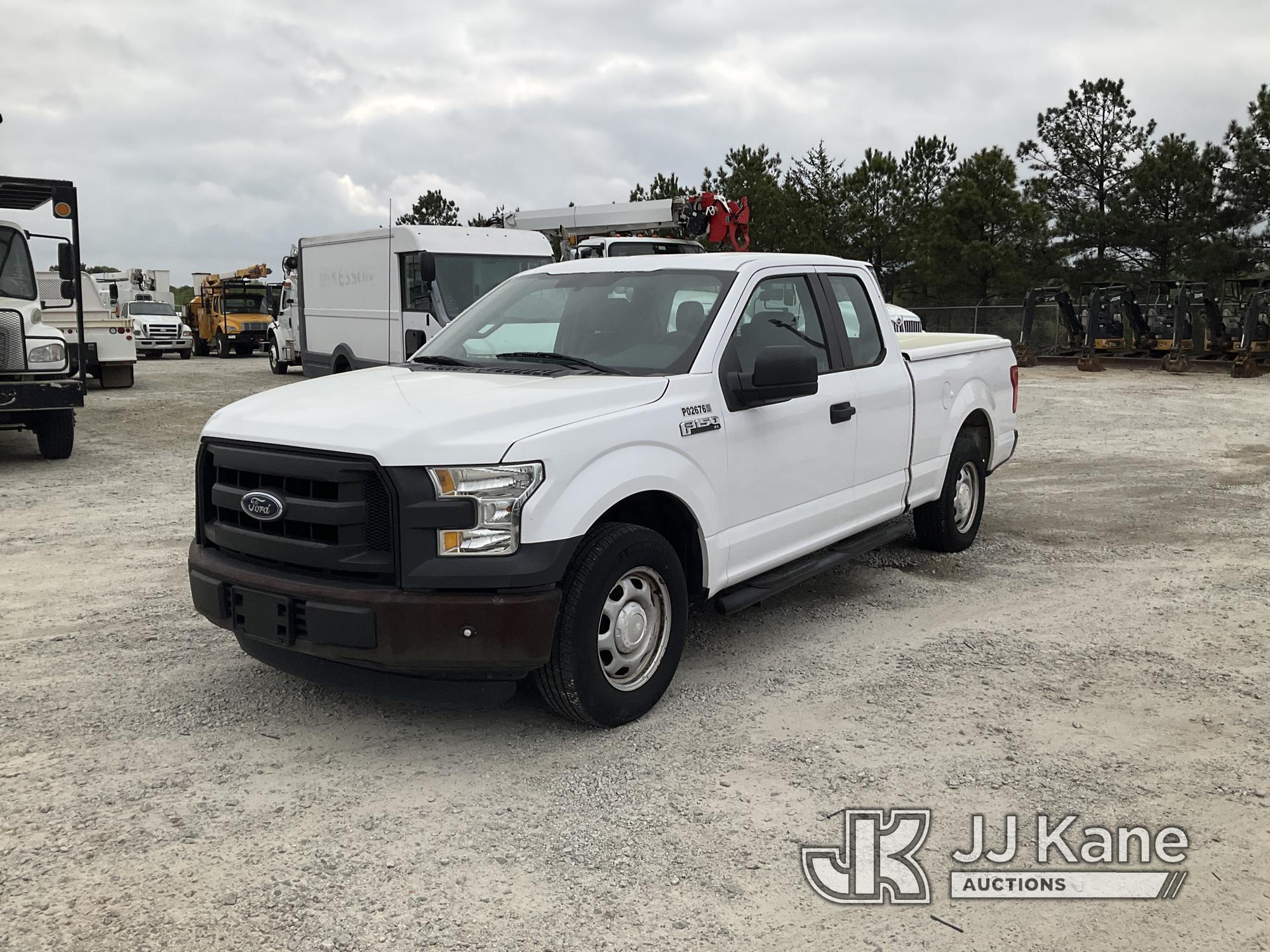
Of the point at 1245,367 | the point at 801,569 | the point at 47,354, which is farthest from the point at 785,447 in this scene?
the point at 1245,367

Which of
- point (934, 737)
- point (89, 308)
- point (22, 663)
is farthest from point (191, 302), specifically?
point (934, 737)

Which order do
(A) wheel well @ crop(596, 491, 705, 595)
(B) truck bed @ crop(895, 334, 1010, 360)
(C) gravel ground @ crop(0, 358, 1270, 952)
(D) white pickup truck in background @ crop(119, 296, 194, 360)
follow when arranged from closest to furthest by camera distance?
(C) gravel ground @ crop(0, 358, 1270, 952)
(A) wheel well @ crop(596, 491, 705, 595)
(B) truck bed @ crop(895, 334, 1010, 360)
(D) white pickup truck in background @ crop(119, 296, 194, 360)

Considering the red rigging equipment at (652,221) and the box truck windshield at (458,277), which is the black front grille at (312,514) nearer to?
the box truck windshield at (458,277)

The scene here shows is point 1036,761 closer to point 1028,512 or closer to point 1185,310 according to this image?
point 1028,512

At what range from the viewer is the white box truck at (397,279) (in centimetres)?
1548

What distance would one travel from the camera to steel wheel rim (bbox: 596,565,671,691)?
14.2 feet

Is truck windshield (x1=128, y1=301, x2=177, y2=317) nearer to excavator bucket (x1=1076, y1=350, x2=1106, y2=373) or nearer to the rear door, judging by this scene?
excavator bucket (x1=1076, y1=350, x2=1106, y2=373)

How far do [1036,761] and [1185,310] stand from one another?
23.9 meters

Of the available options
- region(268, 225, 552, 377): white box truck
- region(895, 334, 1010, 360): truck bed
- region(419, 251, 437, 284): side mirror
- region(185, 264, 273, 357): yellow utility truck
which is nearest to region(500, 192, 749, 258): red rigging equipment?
region(268, 225, 552, 377): white box truck

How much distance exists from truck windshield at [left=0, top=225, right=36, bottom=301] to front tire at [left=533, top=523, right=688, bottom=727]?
9.90 metres

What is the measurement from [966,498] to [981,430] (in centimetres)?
49

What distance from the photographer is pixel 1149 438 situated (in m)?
13.5

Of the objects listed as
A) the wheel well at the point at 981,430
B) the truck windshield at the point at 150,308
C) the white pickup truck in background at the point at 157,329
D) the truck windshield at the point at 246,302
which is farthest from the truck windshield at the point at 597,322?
the truck windshield at the point at 150,308

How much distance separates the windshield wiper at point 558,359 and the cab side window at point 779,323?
57 centimetres
